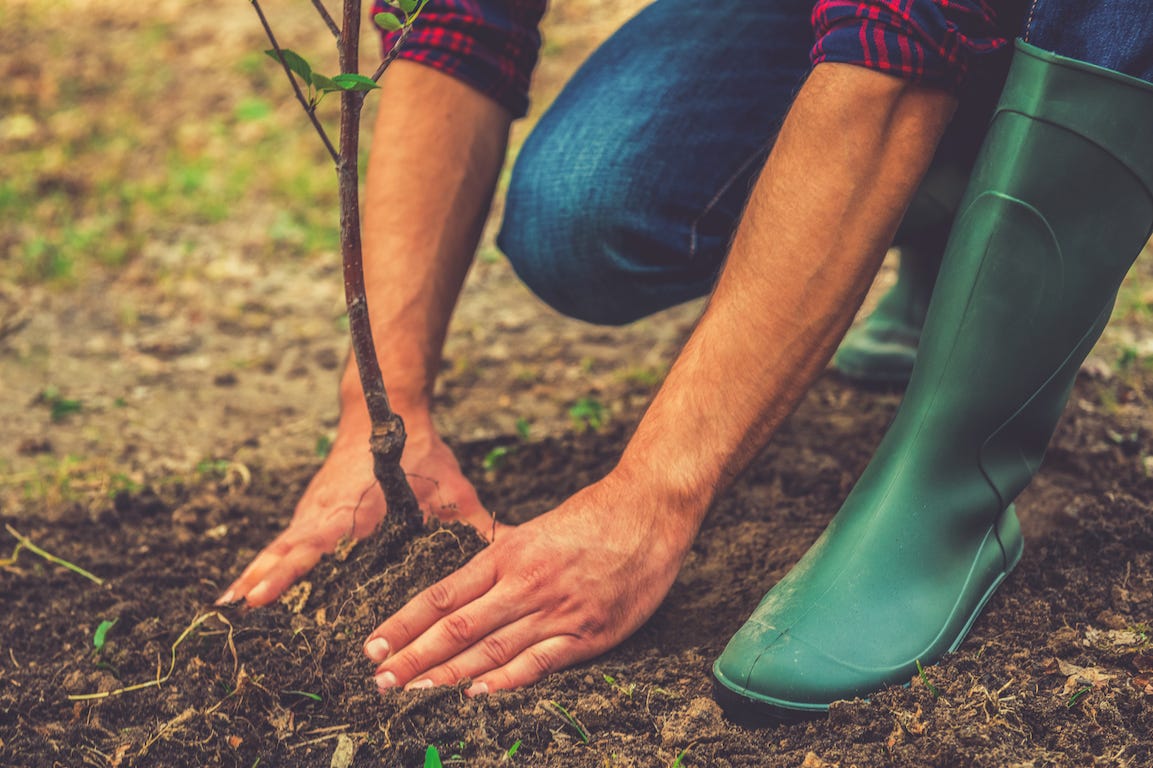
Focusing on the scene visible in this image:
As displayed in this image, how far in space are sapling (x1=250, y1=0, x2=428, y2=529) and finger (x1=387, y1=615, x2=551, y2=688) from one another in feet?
0.80

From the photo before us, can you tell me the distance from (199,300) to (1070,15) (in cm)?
257

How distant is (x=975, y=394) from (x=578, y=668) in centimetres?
61

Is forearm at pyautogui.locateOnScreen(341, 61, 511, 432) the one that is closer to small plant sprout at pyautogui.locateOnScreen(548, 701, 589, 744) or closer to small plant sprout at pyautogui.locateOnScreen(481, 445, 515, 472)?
small plant sprout at pyautogui.locateOnScreen(481, 445, 515, 472)

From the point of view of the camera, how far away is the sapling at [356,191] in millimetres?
1150

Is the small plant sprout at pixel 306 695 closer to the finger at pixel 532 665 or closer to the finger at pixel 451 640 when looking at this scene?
the finger at pixel 451 640

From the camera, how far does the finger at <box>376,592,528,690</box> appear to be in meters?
1.31

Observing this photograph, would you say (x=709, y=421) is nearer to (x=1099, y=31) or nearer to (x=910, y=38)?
(x=910, y=38)

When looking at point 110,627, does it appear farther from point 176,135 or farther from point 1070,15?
point 176,135

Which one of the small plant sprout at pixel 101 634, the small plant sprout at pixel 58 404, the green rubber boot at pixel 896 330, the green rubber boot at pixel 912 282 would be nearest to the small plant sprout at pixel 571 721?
the small plant sprout at pixel 101 634

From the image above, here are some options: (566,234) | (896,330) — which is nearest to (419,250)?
(566,234)

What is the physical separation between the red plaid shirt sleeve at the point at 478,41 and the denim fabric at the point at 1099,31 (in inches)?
33.5

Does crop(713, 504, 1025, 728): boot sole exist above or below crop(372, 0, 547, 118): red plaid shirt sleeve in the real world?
below

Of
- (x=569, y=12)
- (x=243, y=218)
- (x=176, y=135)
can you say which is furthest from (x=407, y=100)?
(x=569, y=12)

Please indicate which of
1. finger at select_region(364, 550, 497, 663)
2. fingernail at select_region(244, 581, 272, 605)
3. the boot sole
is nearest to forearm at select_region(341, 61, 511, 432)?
fingernail at select_region(244, 581, 272, 605)
